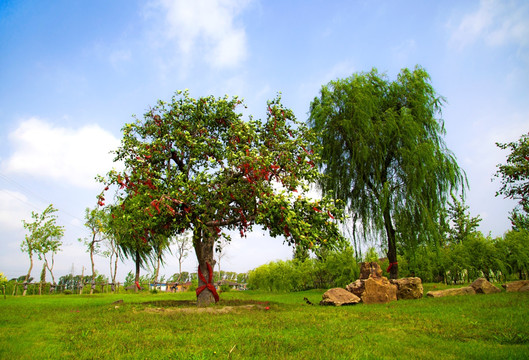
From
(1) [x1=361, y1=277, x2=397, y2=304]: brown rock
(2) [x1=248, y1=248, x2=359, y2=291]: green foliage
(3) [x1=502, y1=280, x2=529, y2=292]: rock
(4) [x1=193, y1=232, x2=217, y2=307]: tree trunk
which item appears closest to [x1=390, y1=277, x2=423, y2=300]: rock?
(1) [x1=361, y1=277, x2=397, y2=304]: brown rock

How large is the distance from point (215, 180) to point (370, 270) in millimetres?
10901

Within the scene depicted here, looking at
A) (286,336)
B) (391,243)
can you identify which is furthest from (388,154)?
(286,336)

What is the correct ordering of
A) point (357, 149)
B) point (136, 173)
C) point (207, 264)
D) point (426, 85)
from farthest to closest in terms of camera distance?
point (426, 85), point (357, 149), point (207, 264), point (136, 173)

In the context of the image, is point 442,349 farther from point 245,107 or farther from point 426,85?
point 426,85

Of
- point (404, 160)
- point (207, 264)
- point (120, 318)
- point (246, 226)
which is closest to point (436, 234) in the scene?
point (404, 160)

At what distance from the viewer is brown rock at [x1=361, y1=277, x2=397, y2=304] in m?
17.5

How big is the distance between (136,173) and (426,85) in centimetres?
1981

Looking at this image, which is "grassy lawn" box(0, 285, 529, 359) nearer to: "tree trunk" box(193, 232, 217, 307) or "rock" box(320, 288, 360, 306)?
"rock" box(320, 288, 360, 306)

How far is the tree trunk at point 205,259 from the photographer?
17016 mm

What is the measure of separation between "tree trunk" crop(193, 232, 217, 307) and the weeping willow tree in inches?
340

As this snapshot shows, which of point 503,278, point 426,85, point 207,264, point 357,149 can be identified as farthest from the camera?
point 503,278

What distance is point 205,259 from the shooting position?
57.3 ft

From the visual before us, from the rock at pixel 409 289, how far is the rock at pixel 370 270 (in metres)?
1.27

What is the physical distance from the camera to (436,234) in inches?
800
